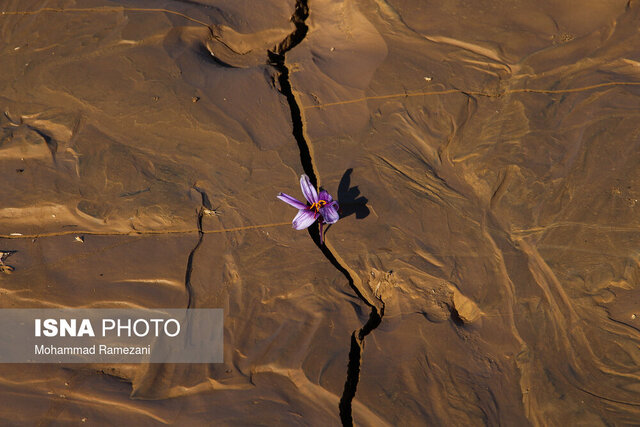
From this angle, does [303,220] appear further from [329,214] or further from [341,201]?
[341,201]

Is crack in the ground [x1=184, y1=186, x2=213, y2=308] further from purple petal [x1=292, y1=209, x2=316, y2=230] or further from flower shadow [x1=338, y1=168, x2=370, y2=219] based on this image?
flower shadow [x1=338, y1=168, x2=370, y2=219]

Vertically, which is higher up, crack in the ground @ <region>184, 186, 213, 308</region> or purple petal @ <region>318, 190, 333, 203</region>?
purple petal @ <region>318, 190, 333, 203</region>

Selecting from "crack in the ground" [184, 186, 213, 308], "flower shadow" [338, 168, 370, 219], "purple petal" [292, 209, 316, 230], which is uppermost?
"flower shadow" [338, 168, 370, 219]

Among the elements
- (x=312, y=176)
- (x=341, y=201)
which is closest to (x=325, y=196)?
(x=341, y=201)

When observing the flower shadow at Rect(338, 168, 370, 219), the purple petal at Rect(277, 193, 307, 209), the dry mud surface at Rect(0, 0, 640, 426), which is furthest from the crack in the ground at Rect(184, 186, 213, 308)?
the flower shadow at Rect(338, 168, 370, 219)

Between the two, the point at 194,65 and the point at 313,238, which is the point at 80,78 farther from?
the point at 313,238

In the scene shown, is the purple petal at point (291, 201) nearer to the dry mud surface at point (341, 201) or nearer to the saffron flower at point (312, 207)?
the saffron flower at point (312, 207)

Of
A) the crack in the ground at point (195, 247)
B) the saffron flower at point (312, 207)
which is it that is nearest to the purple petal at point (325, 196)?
the saffron flower at point (312, 207)
